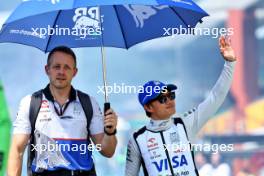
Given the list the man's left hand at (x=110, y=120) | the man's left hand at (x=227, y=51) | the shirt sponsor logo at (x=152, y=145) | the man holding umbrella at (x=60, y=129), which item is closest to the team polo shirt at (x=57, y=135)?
the man holding umbrella at (x=60, y=129)

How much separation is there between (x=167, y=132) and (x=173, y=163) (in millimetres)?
122

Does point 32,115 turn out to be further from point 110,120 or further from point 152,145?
point 152,145

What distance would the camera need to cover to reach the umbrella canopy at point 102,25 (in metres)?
2.69

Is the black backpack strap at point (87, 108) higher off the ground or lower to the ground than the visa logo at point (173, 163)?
higher

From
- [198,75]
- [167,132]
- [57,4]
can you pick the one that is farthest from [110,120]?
[198,75]

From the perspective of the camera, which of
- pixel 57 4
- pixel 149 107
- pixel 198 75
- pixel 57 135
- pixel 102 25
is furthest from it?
pixel 198 75

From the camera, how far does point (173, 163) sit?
8.03 ft

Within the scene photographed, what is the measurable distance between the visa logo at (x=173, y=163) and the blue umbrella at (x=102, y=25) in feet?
1.42

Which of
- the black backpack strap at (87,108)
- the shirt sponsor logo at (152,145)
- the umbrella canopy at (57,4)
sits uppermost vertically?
the umbrella canopy at (57,4)

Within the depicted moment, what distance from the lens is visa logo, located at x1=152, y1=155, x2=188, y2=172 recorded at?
2447 millimetres

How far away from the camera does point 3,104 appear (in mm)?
2811

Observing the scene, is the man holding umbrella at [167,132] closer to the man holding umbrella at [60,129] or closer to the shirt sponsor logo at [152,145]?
the shirt sponsor logo at [152,145]

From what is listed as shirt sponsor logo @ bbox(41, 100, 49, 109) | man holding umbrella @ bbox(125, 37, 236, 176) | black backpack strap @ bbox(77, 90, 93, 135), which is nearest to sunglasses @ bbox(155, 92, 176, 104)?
man holding umbrella @ bbox(125, 37, 236, 176)

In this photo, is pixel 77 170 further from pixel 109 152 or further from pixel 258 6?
pixel 258 6
